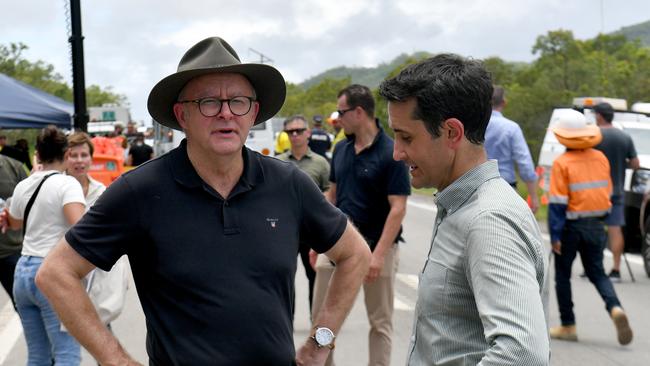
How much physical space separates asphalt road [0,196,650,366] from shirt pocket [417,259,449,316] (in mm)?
5364

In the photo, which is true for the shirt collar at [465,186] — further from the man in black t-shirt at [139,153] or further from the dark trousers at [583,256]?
the man in black t-shirt at [139,153]

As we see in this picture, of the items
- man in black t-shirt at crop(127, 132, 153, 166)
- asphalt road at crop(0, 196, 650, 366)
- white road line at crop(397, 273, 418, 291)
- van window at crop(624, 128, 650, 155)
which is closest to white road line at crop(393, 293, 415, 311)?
asphalt road at crop(0, 196, 650, 366)

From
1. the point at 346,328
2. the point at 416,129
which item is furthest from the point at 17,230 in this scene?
the point at 416,129

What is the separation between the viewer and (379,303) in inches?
261

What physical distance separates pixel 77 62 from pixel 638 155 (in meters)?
7.69

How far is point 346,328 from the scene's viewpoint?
9.20m

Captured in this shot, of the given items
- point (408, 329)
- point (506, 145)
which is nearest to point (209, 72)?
point (408, 329)

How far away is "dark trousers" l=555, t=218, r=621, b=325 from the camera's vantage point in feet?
27.9

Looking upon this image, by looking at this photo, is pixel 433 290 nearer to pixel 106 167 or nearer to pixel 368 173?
pixel 368 173

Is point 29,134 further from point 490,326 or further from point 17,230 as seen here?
point 490,326

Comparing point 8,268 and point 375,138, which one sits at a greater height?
point 375,138

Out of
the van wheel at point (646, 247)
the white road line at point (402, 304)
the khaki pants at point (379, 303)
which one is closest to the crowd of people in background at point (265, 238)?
the khaki pants at point (379, 303)

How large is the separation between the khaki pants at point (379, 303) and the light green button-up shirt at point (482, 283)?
4.02m

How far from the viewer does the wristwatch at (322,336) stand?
142 inches
